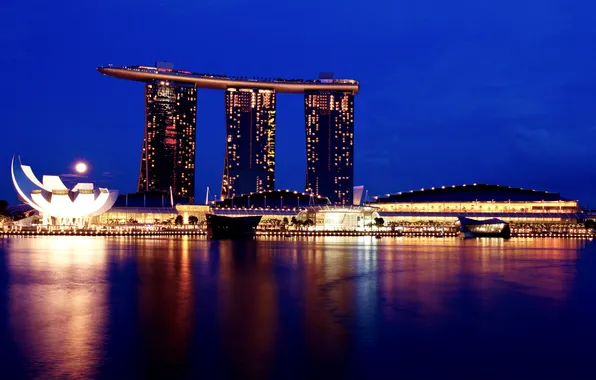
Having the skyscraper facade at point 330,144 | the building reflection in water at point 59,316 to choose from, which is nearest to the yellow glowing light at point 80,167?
the building reflection in water at point 59,316

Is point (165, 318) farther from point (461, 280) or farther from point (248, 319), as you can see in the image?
point (461, 280)

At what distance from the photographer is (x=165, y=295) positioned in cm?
2247

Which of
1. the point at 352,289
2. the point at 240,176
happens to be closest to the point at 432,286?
the point at 352,289

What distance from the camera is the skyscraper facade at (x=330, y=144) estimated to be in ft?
527

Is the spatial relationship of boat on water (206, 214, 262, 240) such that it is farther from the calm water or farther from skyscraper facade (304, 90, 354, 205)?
skyscraper facade (304, 90, 354, 205)

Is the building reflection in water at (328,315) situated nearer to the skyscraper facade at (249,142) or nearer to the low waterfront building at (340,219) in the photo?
the low waterfront building at (340,219)

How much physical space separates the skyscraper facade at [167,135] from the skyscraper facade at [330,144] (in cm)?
2913

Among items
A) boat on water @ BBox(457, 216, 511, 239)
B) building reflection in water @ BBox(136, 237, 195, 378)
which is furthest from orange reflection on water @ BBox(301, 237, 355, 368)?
boat on water @ BBox(457, 216, 511, 239)

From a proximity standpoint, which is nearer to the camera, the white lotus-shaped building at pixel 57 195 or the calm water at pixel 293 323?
the calm water at pixel 293 323

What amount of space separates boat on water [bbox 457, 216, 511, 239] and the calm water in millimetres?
56755

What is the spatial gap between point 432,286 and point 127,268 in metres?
15.1

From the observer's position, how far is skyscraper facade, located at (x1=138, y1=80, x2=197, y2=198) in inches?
5792

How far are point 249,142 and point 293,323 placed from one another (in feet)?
470

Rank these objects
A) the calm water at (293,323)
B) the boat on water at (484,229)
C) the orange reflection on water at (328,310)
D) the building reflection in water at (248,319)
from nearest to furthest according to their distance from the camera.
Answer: the calm water at (293,323)
the building reflection in water at (248,319)
the orange reflection on water at (328,310)
the boat on water at (484,229)
